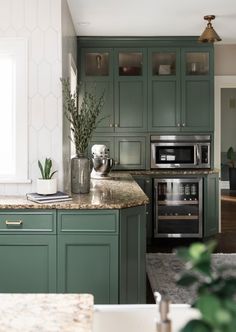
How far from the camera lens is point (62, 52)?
135 inches

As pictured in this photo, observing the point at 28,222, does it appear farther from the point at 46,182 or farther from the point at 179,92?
the point at 179,92

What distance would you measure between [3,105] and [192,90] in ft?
10.0

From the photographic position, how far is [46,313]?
1.12 meters

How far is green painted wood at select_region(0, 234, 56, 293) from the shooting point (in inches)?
113

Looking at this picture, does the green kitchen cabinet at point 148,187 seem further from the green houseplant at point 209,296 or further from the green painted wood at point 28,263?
the green houseplant at point 209,296

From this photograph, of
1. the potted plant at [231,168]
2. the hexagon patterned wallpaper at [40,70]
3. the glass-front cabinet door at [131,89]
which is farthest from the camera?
the potted plant at [231,168]

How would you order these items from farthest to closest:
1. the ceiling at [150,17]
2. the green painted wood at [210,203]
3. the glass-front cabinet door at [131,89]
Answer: the glass-front cabinet door at [131,89] → the green painted wood at [210,203] → the ceiling at [150,17]

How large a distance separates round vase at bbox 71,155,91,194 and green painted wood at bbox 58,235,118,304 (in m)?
0.68

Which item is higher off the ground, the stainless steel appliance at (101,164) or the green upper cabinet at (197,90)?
the green upper cabinet at (197,90)

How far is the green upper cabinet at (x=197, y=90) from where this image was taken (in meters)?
5.78

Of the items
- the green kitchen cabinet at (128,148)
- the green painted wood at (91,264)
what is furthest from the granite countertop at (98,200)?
the green kitchen cabinet at (128,148)

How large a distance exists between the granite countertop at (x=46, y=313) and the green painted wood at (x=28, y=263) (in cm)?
164

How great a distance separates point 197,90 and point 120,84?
0.98 meters

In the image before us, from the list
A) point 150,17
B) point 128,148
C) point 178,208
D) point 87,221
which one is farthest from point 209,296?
point 128,148
